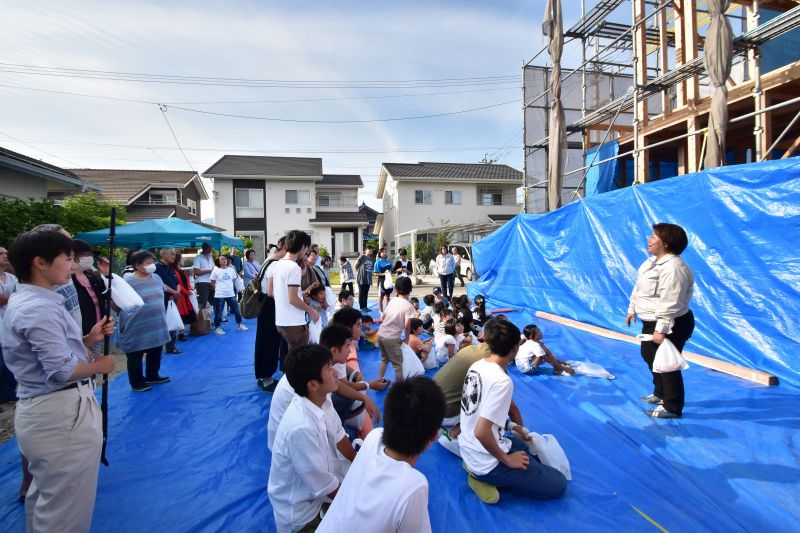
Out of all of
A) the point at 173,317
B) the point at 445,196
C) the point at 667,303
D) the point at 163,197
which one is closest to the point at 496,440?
the point at 667,303

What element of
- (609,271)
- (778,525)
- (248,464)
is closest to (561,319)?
(609,271)

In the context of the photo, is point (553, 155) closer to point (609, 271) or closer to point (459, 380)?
point (609, 271)

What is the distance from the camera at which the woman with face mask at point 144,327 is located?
13.9 feet

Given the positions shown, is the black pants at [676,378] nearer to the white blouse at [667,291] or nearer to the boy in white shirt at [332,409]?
the white blouse at [667,291]

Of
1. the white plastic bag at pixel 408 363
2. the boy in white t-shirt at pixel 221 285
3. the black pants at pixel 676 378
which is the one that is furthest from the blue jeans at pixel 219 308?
the black pants at pixel 676 378

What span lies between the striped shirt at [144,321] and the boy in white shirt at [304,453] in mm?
3170

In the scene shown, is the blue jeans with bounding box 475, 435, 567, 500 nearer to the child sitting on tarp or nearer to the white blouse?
the white blouse

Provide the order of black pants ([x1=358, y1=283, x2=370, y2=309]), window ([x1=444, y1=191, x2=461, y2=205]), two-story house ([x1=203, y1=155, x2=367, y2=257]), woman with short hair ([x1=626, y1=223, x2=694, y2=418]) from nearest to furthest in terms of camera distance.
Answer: woman with short hair ([x1=626, y1=223, x2=694, y2=418]) → black pants ([x1=358, y1=283, x2=370, y2=309]) → two-story house ([x1=203, y1=155, x2=367, y2=257]) → window ([x1=444, y1=191, x2=461, y2=205])

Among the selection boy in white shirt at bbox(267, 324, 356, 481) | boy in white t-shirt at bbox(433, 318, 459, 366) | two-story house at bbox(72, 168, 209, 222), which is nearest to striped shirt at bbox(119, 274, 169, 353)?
boy in white shirt at bbox(267, 324, 356, 481)

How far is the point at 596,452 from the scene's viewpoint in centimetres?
286

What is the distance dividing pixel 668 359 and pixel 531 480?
169 centimetres

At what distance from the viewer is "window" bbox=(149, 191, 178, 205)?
20.6 meters

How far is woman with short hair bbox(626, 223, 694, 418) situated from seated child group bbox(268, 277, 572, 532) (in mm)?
1523

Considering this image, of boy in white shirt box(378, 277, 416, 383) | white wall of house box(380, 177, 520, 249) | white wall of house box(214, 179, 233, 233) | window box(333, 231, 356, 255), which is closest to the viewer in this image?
boy in white shirt box(378, 277, 416, 383)
